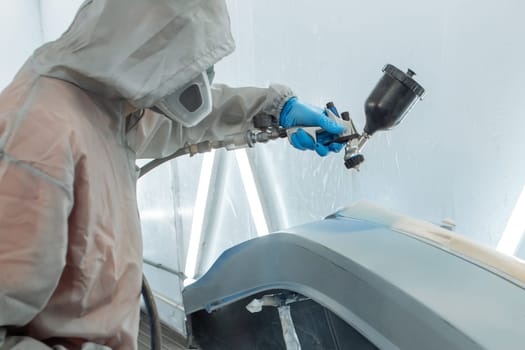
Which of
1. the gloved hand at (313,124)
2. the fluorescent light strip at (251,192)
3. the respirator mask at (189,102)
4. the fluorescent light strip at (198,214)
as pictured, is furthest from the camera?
the fluorescent light strip at (198,214)

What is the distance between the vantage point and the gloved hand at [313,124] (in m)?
1.06

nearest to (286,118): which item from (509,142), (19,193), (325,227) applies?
(325,227)

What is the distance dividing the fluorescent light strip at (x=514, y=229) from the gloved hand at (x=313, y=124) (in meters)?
0.49

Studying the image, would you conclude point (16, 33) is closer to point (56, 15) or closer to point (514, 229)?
point (56, 15)

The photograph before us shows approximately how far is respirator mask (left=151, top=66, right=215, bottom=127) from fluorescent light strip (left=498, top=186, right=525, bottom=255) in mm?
846

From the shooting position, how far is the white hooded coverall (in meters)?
0.61

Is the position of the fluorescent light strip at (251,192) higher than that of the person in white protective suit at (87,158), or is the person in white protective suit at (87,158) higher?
the person in white protective suit at (87,158)

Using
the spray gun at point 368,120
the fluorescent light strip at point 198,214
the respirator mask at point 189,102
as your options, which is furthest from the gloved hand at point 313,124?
the fluorescent light strip at point 198,214

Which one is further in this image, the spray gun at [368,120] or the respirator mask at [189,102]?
the spray gun at [368,120]

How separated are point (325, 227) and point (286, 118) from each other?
34cm

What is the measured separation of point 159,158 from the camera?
120cm

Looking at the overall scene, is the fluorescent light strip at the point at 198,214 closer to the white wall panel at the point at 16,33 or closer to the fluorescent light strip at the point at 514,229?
the fluorescent light strip at the point at 514,229

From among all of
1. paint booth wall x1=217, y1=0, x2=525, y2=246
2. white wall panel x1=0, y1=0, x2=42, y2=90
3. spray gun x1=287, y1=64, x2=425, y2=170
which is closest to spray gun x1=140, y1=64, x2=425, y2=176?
spray gun x1=287, y1=64, x2=425, y2=170

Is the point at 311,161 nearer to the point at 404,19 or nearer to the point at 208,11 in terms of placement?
the point at 404,19
